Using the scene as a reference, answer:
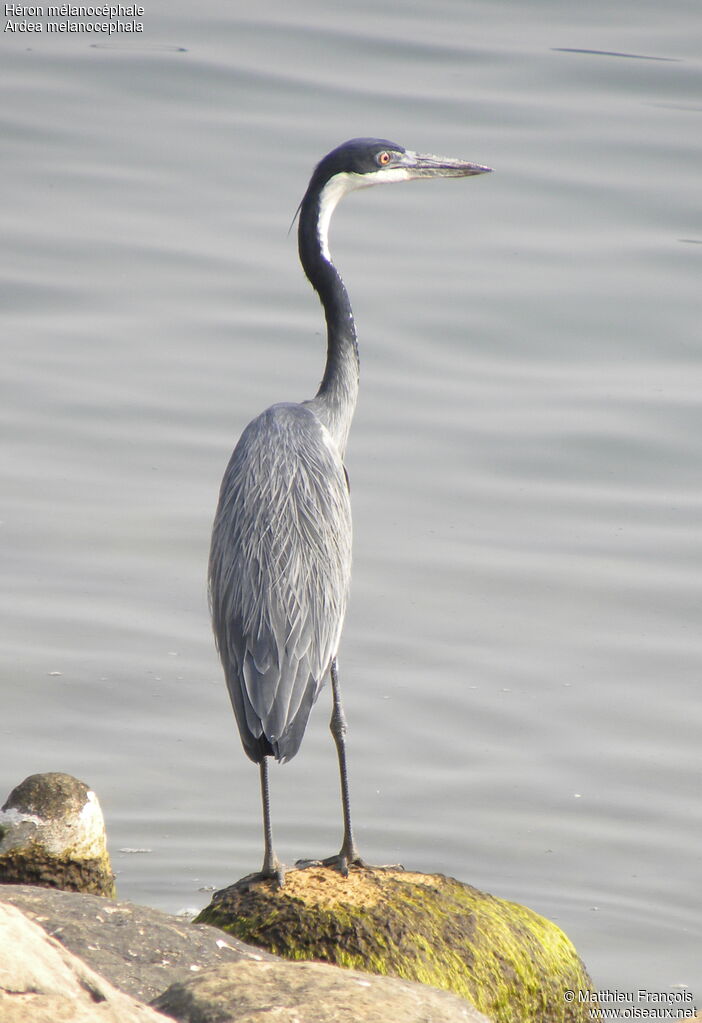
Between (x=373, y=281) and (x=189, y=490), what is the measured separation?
201 inches

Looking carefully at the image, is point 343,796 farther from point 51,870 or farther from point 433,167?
point 433,167

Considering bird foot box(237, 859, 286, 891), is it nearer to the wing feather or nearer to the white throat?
the wing feather

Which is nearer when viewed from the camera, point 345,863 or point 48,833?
point 345,863

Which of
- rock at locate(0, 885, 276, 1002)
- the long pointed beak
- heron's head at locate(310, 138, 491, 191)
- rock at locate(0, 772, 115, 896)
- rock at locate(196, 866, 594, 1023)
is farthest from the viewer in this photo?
the long pointed beak

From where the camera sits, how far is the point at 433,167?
734cm

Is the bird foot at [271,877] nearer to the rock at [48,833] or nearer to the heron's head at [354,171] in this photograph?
the rock at [48,833]

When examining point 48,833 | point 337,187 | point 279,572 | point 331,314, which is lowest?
point 48,833

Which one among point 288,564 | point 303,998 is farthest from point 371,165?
point 303,998

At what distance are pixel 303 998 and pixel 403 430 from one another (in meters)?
8.81

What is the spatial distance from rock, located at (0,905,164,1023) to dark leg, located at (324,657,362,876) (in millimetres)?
2122

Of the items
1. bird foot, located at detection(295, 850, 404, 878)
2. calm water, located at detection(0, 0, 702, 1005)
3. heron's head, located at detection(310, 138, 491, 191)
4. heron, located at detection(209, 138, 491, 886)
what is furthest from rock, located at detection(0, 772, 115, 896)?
heron's head, located at detection(310, 138, 491, 191)

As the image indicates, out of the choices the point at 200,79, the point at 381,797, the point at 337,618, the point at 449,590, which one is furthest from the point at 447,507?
the point at 200,79

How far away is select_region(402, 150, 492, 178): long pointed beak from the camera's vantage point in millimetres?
7203

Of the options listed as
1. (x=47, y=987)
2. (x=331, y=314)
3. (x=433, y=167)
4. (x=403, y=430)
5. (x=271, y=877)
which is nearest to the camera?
(x=47, y=987)
